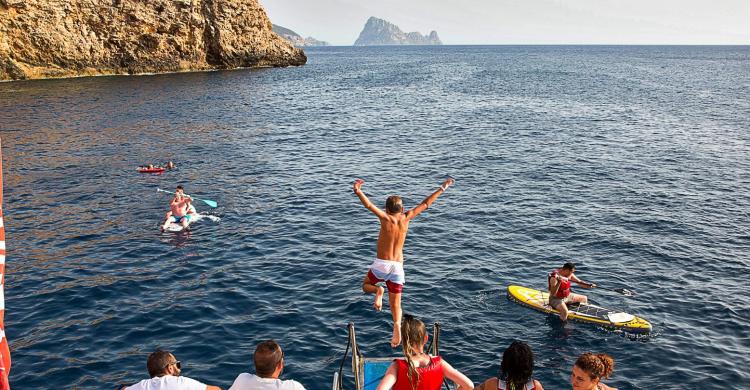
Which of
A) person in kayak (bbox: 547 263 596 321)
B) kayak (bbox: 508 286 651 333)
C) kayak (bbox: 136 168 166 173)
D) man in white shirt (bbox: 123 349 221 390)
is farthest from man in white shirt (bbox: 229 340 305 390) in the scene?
kayak (bbox: 136 168 166 173)

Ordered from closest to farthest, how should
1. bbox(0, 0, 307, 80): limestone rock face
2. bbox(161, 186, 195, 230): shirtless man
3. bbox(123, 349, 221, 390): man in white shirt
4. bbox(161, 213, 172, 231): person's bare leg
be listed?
bbox(123, 349, 221, 390): man in white shirt
bbox(161, 213, 172, 231): person's bare leg
bbox(161, 186, 195, 230): shirtless man
bbox(0, 0, 307, 80): limestone rock face

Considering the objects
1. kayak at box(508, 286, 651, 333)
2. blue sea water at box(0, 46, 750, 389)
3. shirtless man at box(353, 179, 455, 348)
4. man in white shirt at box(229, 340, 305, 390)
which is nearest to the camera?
man in white shirt at box(229, 340, 305, 390)

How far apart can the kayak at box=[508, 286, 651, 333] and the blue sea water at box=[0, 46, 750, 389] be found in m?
0.38

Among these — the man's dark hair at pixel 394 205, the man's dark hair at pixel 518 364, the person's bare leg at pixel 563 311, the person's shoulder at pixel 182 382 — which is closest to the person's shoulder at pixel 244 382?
the person's shoulder at pixel 182 382

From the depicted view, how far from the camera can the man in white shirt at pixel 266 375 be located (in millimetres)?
7418

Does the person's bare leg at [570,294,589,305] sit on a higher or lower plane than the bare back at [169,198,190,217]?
lower

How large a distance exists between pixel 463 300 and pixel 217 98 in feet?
200

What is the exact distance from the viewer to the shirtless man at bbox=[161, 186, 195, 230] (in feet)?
91.5

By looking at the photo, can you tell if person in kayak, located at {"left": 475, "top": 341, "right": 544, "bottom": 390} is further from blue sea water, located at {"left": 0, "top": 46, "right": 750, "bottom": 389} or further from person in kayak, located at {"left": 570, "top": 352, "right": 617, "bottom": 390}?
blue sea water, located at {"left": 0, "top": 46, "right": 750, "bottom": 389}

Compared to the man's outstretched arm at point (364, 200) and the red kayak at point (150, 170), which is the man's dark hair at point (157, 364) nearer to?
the man's outstretched arm at point (364, 200)

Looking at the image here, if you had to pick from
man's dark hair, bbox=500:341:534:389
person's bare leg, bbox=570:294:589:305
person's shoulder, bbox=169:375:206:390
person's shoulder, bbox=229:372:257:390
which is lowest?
person's bare leg, bbox=570:294:589:305

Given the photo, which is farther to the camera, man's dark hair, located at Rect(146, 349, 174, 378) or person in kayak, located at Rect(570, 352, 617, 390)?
man's dark hair, located at Rect(146, 349, 174, 378)

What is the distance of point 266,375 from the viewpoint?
296 inches

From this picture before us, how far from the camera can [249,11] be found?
114m
